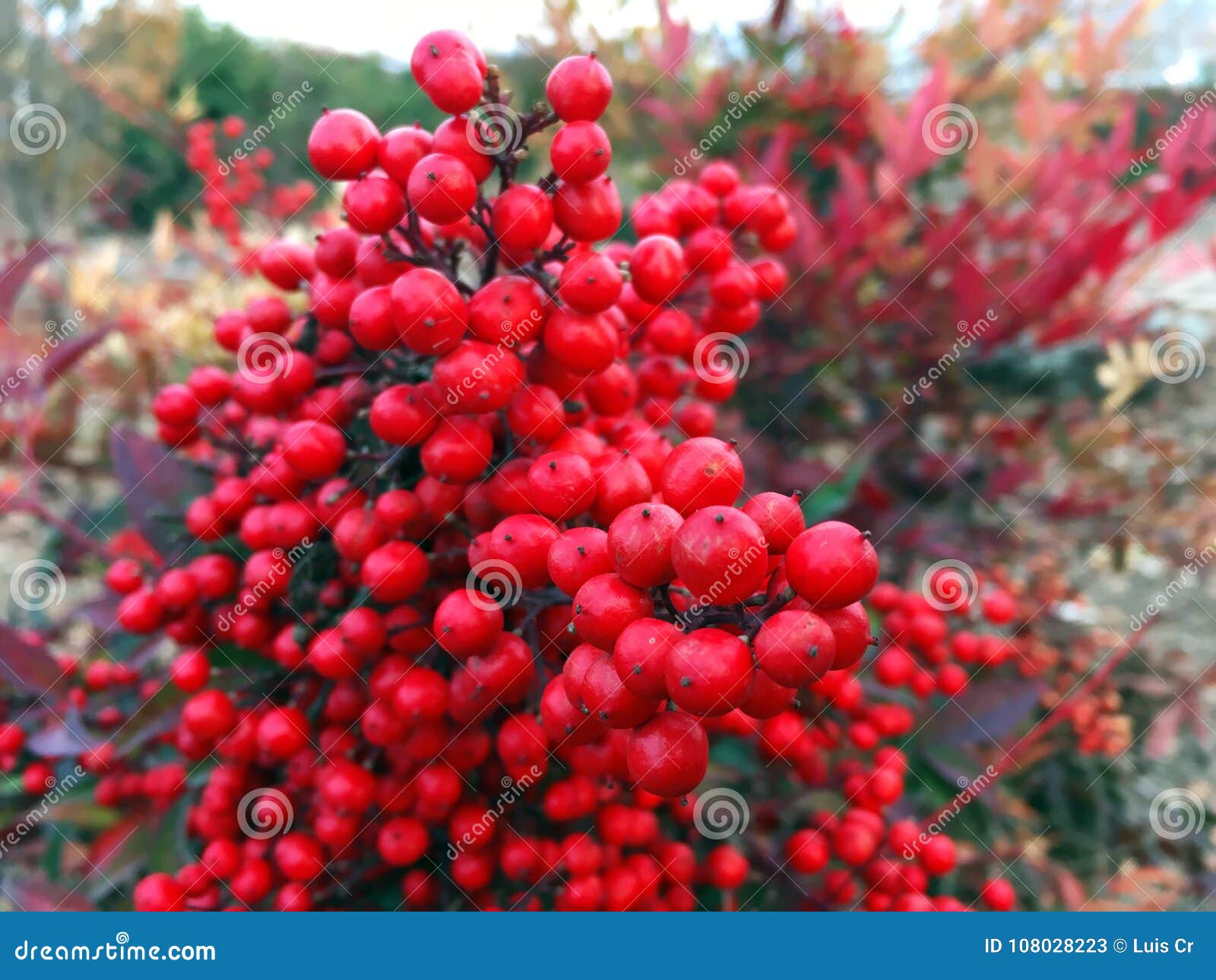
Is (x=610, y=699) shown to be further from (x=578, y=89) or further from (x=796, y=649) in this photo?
(x=578, y=89)

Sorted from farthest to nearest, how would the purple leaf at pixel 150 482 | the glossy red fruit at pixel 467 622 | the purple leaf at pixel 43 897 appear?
1. the purple leaf at pixel 150 482
2. the purple leaf at pixel 43 897
3. the glossy red fruit at pixel 467 622

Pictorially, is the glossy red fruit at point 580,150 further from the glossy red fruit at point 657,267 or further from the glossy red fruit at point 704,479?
the glossy red fruit at point 704,479

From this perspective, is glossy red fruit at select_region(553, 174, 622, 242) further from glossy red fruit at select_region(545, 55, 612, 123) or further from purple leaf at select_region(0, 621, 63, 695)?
purple leaf at select_region(0, 621, 63, 695)

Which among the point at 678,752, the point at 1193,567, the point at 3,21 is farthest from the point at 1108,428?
the point at 3,21

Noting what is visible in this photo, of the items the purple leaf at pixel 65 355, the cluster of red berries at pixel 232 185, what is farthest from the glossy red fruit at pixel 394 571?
the cluster of red berries at pixel 232 185

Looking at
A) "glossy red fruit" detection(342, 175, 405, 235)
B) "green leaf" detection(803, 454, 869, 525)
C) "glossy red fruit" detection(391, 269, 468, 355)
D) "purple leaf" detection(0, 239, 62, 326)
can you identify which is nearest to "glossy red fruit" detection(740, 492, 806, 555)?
"glossy red fruit" detection(391, 269, 468, 355)

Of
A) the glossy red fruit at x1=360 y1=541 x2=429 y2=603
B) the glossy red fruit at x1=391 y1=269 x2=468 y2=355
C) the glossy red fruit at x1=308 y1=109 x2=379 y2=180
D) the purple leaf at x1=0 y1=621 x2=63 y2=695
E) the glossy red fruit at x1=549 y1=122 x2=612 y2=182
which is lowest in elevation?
the purple leaf at x1=0 y1=621 x2=63 y2=695

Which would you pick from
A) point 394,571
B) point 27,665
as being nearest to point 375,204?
point 394,571

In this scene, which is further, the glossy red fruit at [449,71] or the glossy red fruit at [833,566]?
the glossy red fruit at [449,71]
